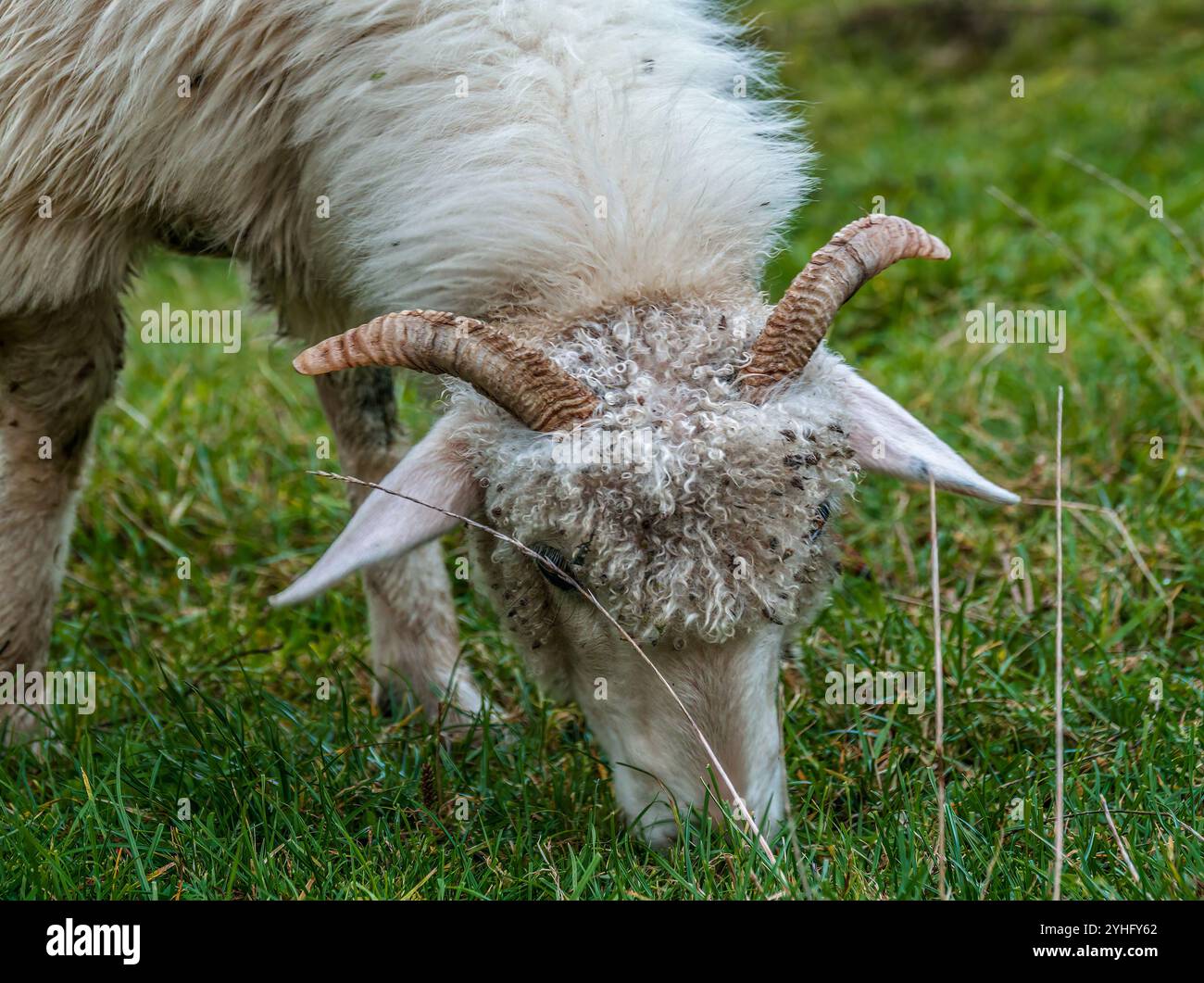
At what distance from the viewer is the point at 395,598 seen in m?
4.34

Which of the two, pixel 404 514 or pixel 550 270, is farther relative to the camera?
pixel 550 270

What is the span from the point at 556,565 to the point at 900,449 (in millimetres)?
811

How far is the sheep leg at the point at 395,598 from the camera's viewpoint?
4312 mm

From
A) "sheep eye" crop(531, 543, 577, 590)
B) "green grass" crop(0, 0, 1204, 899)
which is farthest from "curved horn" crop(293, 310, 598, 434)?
"green grass" crop(0, 0, 1204, 899)

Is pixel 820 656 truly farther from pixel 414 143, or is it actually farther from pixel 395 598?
pixel 414 143

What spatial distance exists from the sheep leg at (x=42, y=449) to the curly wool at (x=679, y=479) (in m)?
1.44

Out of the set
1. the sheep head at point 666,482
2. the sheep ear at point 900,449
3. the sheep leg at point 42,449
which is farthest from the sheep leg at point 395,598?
the sheep ear at point 900,449

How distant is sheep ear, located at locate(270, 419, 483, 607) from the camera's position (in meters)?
2.80

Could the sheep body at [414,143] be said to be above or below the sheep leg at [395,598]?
above

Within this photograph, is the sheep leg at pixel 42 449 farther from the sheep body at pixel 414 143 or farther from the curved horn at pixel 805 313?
the curved horn at pixel 805 313

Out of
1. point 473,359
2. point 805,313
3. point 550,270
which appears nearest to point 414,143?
point 550,270

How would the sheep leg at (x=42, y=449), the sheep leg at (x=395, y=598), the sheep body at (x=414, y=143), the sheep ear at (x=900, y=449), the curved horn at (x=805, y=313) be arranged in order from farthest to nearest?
the sheep leg at (x=395, y=598) < the sheep leg at (x=42, y=449) < the sheep body at (x=414, y=143) < the sheep ear at (x=900, y=449) < the curved horn at (x=805, y=313)

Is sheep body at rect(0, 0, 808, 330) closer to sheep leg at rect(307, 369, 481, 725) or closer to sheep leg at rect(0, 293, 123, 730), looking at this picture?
sheep leg at rect(0, 293, 123, 730)
